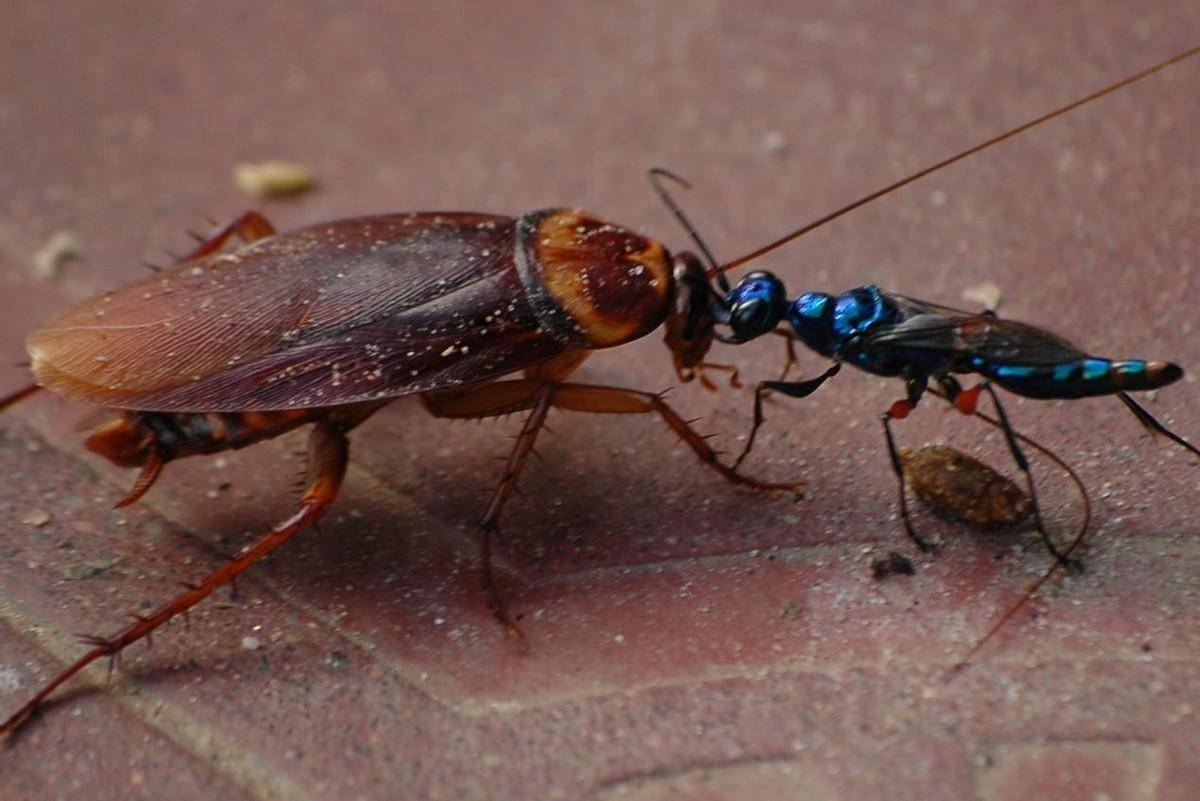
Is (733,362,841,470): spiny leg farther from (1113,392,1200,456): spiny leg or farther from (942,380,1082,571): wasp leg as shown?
(1113,392,1200,456): spiny leg

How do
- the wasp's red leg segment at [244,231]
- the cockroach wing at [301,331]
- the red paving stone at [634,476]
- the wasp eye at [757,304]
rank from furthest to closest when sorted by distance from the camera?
the wasp's red leg segment at [244,231] < the wasp eye at [757,304] < the cockroach wing at [301,331] < the red paving stone at [634,476]

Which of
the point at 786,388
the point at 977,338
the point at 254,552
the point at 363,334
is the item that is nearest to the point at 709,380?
the point at 786,388

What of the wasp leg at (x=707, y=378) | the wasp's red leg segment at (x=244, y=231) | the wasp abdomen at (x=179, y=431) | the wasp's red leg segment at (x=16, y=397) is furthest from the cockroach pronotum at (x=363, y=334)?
the wasp's red leg segment at (x=16, y=397)

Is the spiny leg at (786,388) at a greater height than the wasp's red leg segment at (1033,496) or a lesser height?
greater

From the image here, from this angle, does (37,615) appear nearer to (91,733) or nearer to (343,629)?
(91,733)

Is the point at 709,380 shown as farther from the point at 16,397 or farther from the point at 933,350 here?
the point at 16,397

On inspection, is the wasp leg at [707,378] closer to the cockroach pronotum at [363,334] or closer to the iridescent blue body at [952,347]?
the cockroach pronotum at [363,334]
